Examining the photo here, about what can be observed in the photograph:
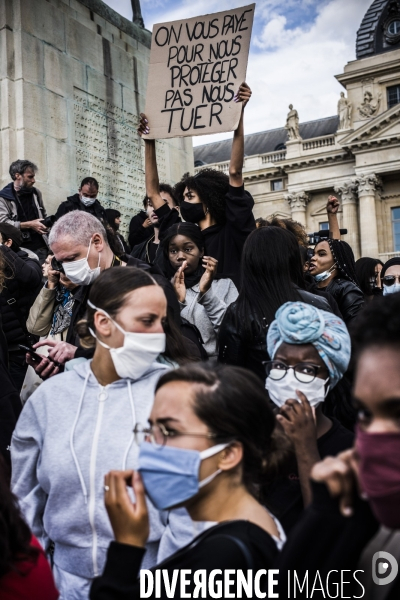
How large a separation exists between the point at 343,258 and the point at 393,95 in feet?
144

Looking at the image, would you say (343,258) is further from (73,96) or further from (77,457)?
(73,96)

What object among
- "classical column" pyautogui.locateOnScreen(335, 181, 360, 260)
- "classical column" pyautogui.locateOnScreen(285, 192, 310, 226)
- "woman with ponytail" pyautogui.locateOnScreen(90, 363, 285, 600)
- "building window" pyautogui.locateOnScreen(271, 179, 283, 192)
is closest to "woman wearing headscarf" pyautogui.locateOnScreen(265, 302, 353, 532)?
"woman with ponytail" pyautogui.locateOnScreen(90, 363, 285, 600)

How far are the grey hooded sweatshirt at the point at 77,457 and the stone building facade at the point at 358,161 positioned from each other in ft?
138

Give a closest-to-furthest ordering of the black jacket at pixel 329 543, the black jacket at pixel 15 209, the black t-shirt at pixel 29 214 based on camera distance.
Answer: the black jacket at pixel 329 543, the black jacket at pixel 15 209, the black t-shirt at pixel 29 214

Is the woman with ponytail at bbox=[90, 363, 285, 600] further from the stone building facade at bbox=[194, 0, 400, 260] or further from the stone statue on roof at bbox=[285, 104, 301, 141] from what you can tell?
the stone statue on roof at bbox=[285, 104, 301, 141]

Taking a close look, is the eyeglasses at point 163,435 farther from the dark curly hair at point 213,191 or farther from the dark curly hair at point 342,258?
the dark curly hair at point 342,258

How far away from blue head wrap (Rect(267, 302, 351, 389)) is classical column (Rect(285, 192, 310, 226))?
45695 mm

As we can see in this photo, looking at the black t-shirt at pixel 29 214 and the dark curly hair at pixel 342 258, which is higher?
the black t-shirt at pixel 29 214

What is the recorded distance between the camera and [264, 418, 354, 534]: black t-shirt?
2.21m

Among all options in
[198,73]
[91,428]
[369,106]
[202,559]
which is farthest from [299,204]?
[202,559]

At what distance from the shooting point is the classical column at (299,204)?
47.7 meters

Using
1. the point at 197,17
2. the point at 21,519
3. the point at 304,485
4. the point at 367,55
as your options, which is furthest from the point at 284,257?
the point at 367,55

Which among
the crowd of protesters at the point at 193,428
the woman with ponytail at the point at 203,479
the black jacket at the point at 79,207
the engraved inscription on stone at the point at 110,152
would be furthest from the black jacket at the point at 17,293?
the engraved inscription on stone at the point at 110,152

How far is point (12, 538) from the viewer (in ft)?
5.45
